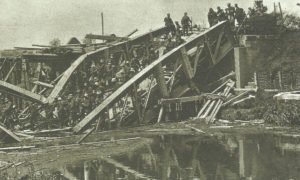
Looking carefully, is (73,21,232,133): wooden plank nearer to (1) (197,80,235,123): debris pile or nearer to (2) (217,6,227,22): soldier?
(2) (217,6,227,22): soldier

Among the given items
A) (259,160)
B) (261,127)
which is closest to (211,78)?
(261,127)

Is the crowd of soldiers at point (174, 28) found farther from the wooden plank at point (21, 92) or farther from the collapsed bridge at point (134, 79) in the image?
the wooden plank at point (21, 92)

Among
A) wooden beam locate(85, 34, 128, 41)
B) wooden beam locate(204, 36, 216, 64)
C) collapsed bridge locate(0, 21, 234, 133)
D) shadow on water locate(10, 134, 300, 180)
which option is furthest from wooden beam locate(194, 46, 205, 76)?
shadow on water locate(10, 134, 300, 180)

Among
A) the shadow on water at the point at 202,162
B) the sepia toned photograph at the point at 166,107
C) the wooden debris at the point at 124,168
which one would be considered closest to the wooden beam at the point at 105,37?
the sepia toned photograph at the point at 166,107

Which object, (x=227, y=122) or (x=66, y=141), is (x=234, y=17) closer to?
(x=227, y=122)

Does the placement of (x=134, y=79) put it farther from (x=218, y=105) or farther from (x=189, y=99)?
(x=218, y=105)

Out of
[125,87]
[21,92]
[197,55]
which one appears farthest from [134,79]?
[197,55]
